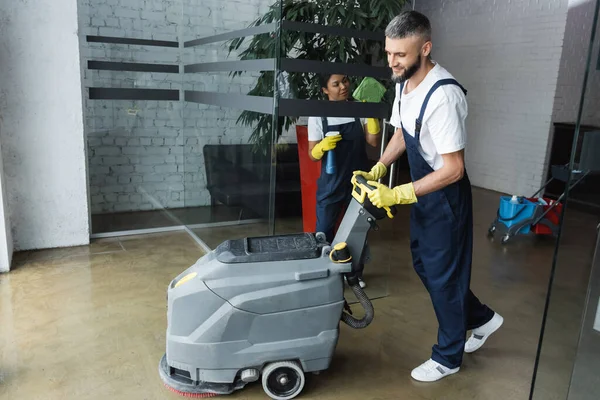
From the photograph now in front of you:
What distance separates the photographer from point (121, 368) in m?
2.01

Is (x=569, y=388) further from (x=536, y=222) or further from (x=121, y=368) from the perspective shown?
(x=536, y=222)

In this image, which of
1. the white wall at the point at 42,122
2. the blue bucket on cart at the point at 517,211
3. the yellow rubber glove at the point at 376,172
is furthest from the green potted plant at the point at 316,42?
Result: the blue bucket on cart at the point at 517,211

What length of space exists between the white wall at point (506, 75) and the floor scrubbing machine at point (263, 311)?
4.52m

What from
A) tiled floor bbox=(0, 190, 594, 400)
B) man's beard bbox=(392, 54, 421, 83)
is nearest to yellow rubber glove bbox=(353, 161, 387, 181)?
man's beard bbox=(392, 54, 421, 83)

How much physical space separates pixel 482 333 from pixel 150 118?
9.40ft

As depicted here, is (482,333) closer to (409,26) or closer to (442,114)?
(442,114)

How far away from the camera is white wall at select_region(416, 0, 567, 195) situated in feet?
18.0

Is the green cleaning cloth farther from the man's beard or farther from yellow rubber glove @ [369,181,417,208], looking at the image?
yellow rubber glove @ [369,181,417,208]

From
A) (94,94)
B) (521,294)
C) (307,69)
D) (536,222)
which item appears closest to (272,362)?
(307,69)

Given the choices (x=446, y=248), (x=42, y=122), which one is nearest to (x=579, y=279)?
(x=446, y=248)

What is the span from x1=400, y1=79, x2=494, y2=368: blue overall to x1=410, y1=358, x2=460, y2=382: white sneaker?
0.9 inches

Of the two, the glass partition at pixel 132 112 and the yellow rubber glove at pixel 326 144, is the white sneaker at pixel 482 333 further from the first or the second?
the glass partition at pixel 132 112

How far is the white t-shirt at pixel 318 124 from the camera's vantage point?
8.56ft

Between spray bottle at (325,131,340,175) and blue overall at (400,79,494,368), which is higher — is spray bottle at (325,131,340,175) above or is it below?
above
